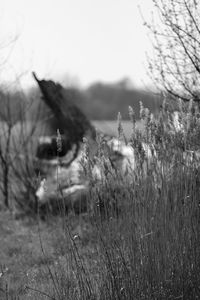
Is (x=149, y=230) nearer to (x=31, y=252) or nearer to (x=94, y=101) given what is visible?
(x=31, y=252)

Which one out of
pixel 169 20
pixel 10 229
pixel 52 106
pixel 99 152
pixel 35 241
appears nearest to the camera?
pixel 99 152

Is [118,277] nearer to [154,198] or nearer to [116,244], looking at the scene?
[116,244]

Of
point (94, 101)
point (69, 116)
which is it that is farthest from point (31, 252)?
point (94, 101)

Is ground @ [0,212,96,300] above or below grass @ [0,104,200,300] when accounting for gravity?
below

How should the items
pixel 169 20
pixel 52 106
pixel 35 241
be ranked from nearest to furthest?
pixel 169 20 → pixel 35 241 → pixel 52 106

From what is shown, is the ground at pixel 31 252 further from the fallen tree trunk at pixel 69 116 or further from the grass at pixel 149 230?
the fallen tree trunk at pixel 69 116

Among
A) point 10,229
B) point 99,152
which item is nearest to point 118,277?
point 99,152

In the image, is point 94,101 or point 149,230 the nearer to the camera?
point 149,230

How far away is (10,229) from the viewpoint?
7.50m

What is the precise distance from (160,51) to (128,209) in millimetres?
2831

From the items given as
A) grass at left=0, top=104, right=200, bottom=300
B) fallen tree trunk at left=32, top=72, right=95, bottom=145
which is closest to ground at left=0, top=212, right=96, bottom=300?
grass at left=0, top=104, right=200, bottom=300

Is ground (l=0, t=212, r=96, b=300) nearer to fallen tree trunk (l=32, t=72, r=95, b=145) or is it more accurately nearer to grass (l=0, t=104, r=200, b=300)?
grass (l=0, t=104, r=200, b=300)

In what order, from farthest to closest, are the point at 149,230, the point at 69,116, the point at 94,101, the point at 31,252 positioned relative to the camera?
the point at 94,101 → the point at 69,116 → the point at 31,252 → the point at 149,230

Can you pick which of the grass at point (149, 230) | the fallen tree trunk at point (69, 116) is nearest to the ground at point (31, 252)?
the grass at point (149, 230)
